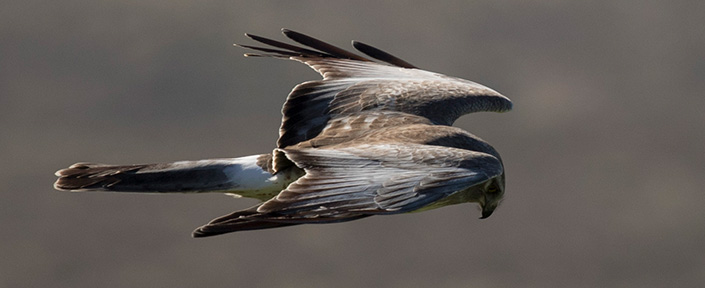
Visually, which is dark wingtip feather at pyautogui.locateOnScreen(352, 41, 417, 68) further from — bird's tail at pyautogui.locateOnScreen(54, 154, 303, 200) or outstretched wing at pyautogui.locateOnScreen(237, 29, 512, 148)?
bird's tail at pyautogui.locateOnScreen(54, 154, 303, 200)

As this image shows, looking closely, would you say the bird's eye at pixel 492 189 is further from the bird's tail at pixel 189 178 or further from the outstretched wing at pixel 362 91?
the bird's tail at pixel 189 178

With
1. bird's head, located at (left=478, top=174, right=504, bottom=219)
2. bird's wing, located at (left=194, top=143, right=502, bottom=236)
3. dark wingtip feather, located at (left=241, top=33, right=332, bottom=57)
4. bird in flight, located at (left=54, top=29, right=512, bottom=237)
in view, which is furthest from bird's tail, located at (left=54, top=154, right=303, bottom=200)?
dark wingtip feather, located at (left=241, top=33, right=332, bottom=57)

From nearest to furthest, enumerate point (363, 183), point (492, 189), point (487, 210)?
point (363, 183) < point (492, 189) < point (487, 210)

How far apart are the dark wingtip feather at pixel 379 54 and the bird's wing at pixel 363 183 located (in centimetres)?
400

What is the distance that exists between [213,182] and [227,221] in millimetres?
2223

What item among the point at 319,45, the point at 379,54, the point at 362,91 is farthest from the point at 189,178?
the point at 379,54

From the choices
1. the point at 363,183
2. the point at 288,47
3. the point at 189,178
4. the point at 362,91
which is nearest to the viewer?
the point at 363,183

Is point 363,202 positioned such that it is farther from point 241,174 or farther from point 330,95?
point 330,95

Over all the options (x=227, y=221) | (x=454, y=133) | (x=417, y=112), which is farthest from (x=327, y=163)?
(x=417, y=112)

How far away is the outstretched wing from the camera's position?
10.3 metres

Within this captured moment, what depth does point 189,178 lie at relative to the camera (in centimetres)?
888

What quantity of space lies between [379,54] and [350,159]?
14.8ft

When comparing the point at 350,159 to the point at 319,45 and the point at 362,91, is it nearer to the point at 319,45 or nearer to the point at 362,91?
the point at 362,91

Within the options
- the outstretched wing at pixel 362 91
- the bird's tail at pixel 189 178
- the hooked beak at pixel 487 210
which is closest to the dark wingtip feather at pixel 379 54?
the outstretched wing at pixel 362 91
